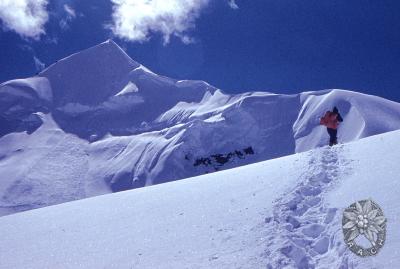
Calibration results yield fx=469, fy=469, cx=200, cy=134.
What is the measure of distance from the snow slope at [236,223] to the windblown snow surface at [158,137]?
81.1 m

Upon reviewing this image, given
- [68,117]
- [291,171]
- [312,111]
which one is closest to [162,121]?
[68,117]

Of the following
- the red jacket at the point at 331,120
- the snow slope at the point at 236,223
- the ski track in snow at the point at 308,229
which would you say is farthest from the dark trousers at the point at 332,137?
the ski track in snow at the point at 308,229

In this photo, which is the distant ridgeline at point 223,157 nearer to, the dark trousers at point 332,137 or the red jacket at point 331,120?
the red jacket at point 331,120

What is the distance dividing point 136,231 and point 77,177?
4182 inches

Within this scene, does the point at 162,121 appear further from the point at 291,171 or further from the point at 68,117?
the point at 291,171

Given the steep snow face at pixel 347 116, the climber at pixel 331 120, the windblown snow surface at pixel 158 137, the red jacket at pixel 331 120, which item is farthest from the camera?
the windblown snow surface at pixel 158 137

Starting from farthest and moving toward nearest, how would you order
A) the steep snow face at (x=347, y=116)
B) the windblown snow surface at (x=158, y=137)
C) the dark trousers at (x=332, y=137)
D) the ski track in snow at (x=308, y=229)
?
the windblown snow surface at (x=158, y=137) < the steep snow face at (x=347, y=116) < the dark trousers at (x=332, y=137) < the ski track in snow at (x=308, y=229)

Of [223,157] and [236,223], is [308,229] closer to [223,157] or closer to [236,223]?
[236,223]

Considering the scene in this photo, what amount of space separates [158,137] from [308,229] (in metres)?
143

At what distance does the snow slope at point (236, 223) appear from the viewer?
26.9 feet

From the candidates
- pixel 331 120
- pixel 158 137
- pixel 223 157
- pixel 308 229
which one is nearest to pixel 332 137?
pixel 331 120

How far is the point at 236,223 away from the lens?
Answer: 32.2 feet

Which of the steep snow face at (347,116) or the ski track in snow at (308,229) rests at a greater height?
the steep snow face at (347,116)

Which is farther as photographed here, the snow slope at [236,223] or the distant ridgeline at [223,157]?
the distant ridgeline at [223,157]
